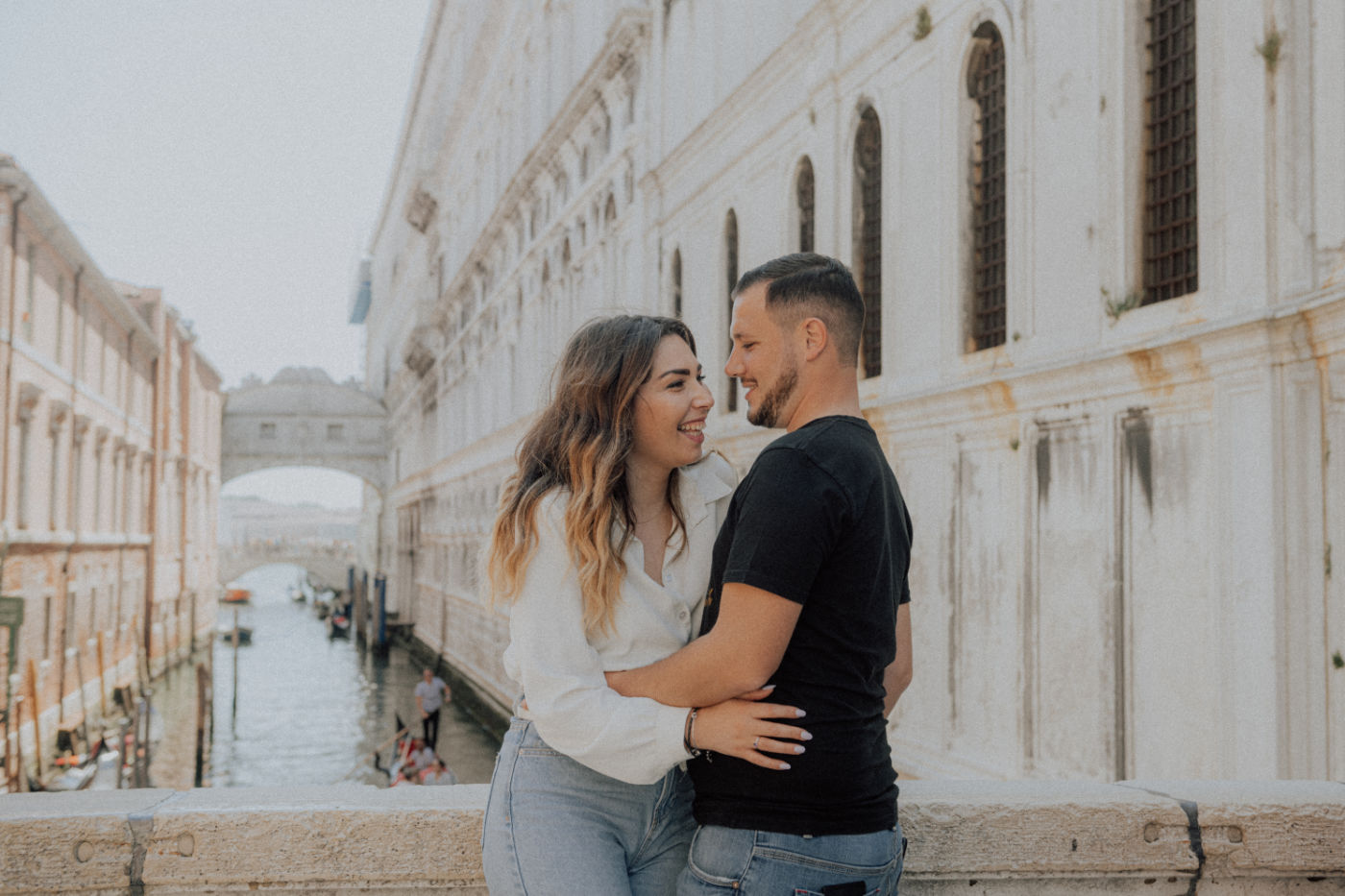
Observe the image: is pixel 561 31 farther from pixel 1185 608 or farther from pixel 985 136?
pixel 1185 608

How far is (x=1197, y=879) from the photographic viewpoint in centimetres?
287

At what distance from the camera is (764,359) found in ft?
7.29

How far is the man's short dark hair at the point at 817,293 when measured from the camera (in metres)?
2.18

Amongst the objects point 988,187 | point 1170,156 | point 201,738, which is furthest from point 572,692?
point 201,738

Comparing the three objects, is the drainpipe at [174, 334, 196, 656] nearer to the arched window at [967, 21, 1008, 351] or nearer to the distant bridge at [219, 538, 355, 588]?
the distant bridge at [219, 538, 355, 588]

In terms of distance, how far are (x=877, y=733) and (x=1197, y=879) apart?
1.35 metres

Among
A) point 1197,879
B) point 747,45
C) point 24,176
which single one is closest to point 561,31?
point 24,176

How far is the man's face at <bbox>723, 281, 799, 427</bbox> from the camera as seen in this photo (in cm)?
221

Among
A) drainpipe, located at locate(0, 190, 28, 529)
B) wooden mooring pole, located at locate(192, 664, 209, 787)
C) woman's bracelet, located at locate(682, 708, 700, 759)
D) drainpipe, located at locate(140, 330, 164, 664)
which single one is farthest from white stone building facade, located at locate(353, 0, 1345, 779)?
drainpipe, located at locate(140, 330, 164, 664)

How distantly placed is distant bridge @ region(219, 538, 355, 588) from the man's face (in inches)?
2799

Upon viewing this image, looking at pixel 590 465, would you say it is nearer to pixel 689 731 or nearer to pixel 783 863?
pixel 689 731

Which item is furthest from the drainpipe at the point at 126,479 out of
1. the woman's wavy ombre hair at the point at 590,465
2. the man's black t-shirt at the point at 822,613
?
the man's black t-shirt at the point at 822,613

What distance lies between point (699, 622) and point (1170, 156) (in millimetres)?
5425

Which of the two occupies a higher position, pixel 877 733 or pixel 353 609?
pixel 877 733
